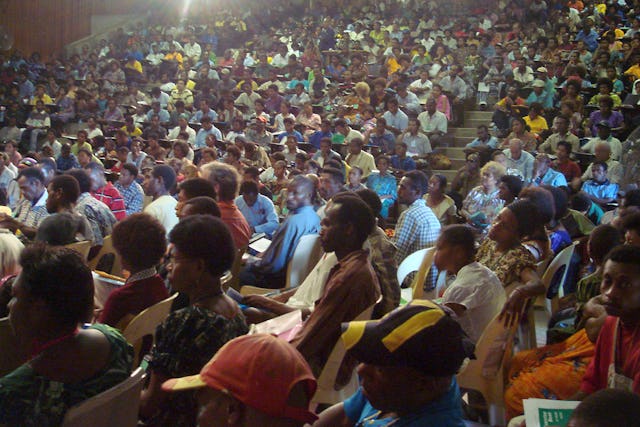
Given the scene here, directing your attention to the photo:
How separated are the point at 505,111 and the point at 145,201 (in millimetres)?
6025

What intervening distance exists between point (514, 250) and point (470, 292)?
524 mm

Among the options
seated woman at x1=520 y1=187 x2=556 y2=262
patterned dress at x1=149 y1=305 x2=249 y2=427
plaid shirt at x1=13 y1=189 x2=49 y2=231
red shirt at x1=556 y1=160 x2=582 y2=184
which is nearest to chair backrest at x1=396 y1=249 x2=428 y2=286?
seated woman at x1=520 y1=187 x2=556 y2=262

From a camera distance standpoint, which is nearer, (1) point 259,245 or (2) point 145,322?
(2) point 145,322

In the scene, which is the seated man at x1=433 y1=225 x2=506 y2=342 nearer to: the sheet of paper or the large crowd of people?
the large crowd of people

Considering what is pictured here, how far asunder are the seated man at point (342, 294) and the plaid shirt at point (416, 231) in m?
2.07

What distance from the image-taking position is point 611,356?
2.33 m

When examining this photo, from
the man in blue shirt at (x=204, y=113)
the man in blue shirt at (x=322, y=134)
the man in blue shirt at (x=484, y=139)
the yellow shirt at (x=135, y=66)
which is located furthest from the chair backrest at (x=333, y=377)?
the yellow shirt at (x=135, y=66)

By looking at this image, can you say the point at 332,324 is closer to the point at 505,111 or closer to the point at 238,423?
the point at 238,423

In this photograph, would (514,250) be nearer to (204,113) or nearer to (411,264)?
(411,264)

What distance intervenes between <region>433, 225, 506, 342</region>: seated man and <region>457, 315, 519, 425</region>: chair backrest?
86 mm

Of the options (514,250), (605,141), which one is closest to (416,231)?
(514,250)

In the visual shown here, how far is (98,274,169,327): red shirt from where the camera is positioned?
2830mm

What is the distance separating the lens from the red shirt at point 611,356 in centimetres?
223

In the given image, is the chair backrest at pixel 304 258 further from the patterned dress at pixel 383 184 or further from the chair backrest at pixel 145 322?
the patterned dress at pixel 383 184
